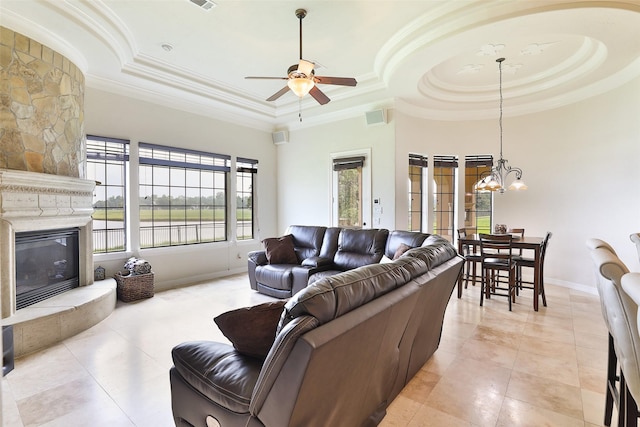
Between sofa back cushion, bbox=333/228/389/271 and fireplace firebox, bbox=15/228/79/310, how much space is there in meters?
3.31

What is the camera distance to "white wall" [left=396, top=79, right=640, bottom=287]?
436 centimetres

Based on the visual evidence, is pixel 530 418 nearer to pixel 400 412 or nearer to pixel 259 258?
pixel 400 412

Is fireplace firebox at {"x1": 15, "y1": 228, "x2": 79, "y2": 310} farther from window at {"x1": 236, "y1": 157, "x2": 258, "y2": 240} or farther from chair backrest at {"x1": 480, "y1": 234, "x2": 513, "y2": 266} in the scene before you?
chair backrest at {"x1": 480, "y1": 234, "x2": 513, "y2": 266}

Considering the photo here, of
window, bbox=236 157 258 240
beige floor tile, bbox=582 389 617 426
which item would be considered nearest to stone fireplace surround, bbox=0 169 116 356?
window, bbox=236 157 258 240

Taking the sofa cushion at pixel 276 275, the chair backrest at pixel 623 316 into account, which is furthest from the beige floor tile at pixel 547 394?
the sofa cushion at pixel 276 275

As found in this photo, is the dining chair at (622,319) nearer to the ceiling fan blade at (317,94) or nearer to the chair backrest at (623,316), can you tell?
the chair backrest at (623,316)

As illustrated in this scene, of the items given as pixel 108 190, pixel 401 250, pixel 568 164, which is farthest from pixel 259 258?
pixel 568 164

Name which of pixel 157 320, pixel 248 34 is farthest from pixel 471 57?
pixel 157 320

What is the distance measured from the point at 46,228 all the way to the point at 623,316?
15.6 ft

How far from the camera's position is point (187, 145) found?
213 inches

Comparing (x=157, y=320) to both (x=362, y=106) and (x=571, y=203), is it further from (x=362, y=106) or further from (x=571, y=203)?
(x=571, y=203)

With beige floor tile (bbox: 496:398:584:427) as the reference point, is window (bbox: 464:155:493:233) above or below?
above

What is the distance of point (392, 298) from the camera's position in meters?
1.66

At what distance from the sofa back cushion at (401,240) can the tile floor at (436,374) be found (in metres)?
0.95
